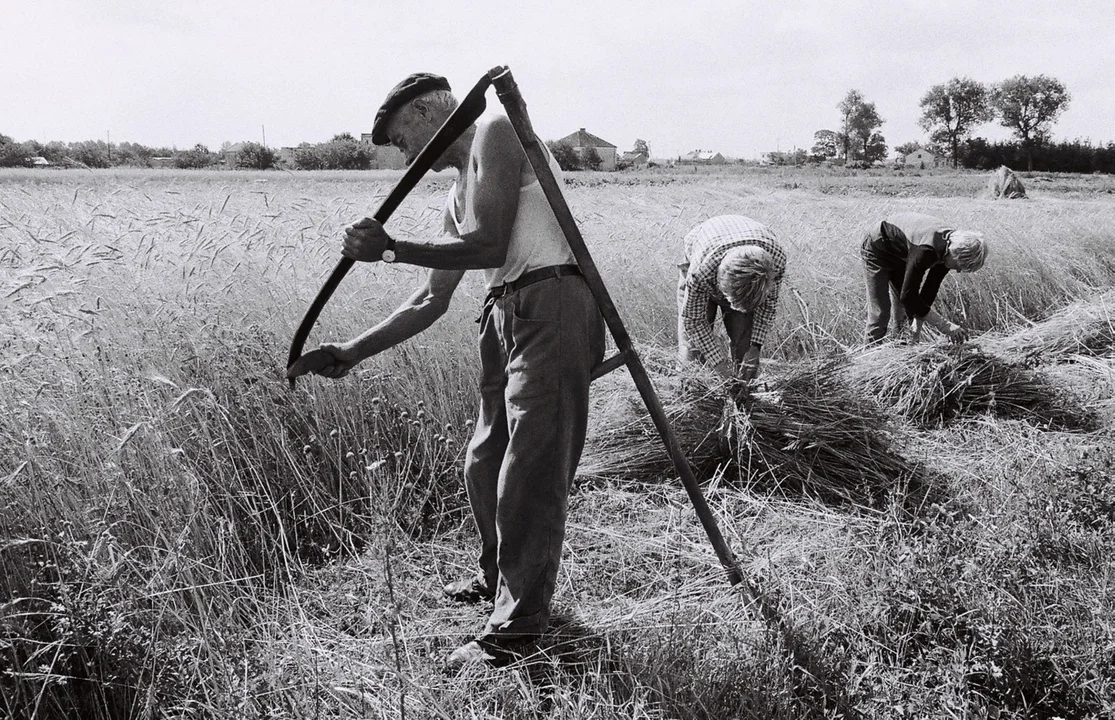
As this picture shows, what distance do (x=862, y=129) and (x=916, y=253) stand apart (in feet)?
236

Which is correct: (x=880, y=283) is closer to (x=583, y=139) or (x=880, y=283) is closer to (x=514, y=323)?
(x=514, y=323)

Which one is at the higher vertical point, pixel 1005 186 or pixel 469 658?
pixel 1005 186

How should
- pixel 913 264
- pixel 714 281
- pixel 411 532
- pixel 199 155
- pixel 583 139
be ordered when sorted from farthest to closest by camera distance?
1. pixel 583 139
2. pixel 199 155
3. pixel 913 264
4. pixel 714 281
5. pixel 411 532

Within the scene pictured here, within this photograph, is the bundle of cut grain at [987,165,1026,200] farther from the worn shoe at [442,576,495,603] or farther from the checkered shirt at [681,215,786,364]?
the worn shoe at [442,576,495,603]

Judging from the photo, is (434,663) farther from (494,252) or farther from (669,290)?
(669,290)

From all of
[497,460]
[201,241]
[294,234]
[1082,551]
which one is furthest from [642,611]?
[294,234]

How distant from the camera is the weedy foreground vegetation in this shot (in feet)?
6.63

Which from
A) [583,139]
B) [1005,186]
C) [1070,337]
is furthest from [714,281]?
[583,139]

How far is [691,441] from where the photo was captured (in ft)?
11.1

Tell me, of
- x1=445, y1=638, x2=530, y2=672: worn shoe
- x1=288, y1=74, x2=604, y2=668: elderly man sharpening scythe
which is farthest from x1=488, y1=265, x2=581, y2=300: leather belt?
x1=445, y1=638, x2=530, y2=672: worn shoe

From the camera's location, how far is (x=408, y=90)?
195cm

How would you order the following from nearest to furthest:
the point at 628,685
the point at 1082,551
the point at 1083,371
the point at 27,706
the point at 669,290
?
the point at 27,706 < the point at 628,685 < the point at 1082,551 < the point at 1083,371 < the point at 669,290

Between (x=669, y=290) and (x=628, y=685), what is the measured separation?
354cm

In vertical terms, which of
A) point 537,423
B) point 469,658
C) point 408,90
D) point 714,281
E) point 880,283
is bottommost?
point 469,658
